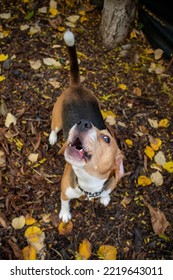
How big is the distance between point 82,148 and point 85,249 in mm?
1349

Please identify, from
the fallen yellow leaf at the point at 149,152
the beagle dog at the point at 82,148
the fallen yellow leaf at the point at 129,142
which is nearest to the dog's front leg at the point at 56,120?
the beagle dog at the point at 82,148

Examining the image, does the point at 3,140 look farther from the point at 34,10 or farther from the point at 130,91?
the point at 34,10

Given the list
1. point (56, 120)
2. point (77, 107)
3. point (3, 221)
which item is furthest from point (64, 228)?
point (77, 107)

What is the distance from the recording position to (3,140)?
13.1 feet

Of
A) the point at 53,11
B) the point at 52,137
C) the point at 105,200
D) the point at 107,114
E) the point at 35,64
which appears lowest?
the point at 105,200

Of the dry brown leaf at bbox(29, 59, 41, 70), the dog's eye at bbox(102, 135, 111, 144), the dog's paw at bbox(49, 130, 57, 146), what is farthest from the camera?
the dry brown leaf at bbox(29, 59, 41, 70)

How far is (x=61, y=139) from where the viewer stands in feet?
13.6

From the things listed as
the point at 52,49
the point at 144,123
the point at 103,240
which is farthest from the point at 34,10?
the point at 103,240

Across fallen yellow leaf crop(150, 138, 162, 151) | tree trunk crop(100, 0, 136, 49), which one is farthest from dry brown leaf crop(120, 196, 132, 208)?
tree trunk crop(100, 0, 136, 49)

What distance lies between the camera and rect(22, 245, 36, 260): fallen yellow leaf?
3.46 m

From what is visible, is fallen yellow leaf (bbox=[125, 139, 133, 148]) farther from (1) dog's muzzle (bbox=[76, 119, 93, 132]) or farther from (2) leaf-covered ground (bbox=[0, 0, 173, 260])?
(1) dog's muzzle (bbox=[76, 119, 93, 132])

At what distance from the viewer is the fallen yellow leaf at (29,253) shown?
3459mm

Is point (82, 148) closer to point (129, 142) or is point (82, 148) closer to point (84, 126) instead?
point (84, 126)
